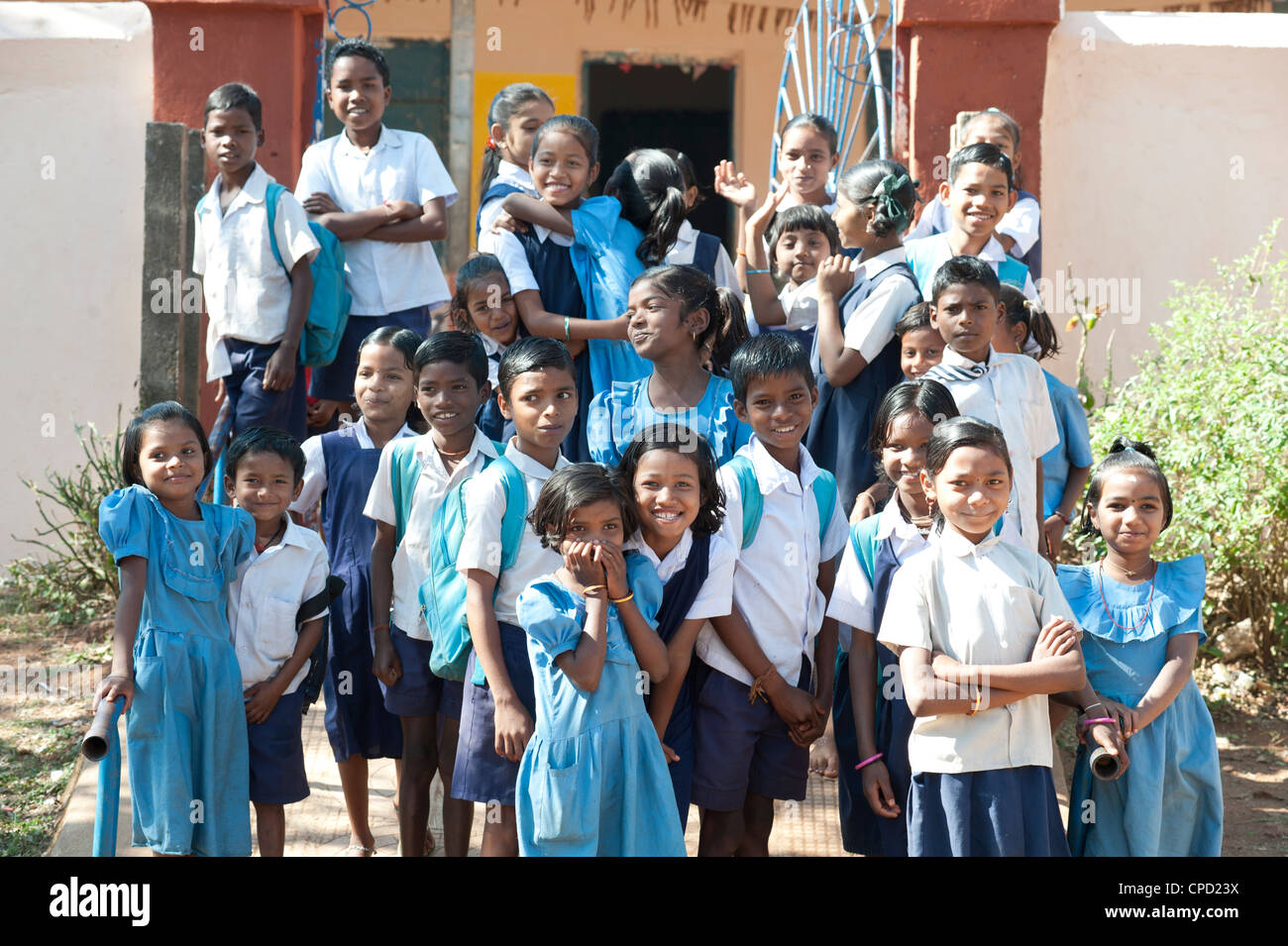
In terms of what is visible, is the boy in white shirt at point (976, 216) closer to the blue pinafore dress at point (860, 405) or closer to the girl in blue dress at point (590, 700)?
the blue pinafore dress at point (860, 405)

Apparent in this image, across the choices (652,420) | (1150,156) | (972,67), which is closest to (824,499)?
(652,420)

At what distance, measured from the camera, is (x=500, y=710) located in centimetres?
294

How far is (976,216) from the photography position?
164 inches

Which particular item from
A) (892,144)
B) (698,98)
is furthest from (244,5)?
(698,98)

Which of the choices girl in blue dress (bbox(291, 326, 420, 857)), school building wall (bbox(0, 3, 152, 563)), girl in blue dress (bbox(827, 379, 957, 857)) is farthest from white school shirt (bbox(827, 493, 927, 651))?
school building wall (bbox(0, 3, 152, 563))

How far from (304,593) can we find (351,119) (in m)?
1.97

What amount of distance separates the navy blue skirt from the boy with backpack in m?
1.08

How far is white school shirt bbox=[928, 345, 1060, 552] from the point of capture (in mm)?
3502

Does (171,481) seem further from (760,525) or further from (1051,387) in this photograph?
(1051,387)

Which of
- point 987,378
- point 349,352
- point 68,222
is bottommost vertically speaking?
point 987,378

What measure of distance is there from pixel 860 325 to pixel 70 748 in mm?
2933

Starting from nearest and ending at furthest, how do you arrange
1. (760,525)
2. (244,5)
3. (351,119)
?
(760,525)
(351,119)
(244,5)

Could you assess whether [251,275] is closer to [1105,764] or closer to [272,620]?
[272,620]
